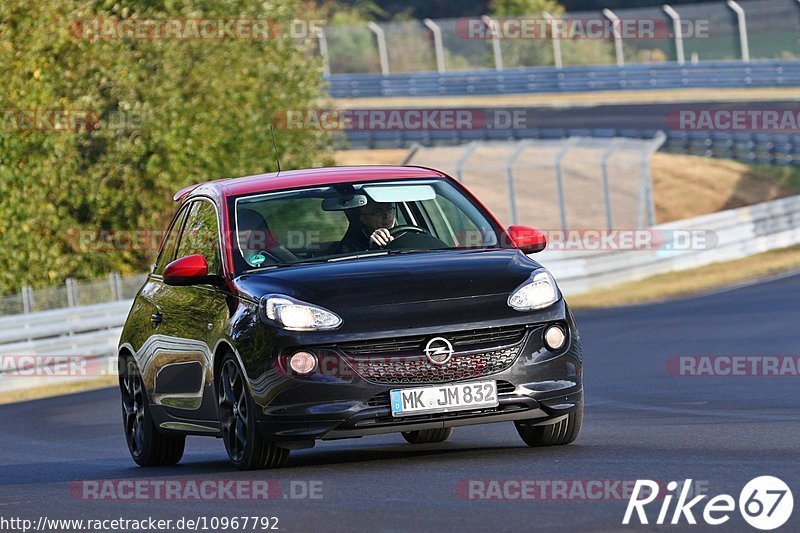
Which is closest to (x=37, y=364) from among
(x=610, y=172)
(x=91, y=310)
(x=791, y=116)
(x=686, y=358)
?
(x=91, y=310)

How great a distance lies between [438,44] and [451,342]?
4706 centimetres

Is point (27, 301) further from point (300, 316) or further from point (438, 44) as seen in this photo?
point (438, 44)

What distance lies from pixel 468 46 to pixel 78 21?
28709 mm

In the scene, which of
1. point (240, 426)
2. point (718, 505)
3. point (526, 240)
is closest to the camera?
point (718, 505)

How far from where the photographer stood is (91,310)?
2295 centimetres

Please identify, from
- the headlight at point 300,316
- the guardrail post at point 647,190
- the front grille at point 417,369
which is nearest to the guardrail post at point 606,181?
the guardrail post at point 647,190

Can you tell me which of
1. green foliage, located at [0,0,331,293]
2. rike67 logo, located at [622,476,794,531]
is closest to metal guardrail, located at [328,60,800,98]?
green foliage, located at [0,0,331,293]

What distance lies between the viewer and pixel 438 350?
8.88 metres

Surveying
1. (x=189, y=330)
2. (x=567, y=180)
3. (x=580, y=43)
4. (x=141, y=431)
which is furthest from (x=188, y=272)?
(x=580, y=43)

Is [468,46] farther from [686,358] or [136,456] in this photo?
[136,456]

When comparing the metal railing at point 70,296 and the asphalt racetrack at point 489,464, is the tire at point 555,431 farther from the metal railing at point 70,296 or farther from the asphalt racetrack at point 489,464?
the metal railing at point 70,296

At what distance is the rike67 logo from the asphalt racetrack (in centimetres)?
5

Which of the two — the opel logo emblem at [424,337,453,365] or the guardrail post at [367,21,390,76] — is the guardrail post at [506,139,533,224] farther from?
the opel logo emblem at [424,337,453,365]

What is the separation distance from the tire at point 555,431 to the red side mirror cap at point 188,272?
6.54ft
